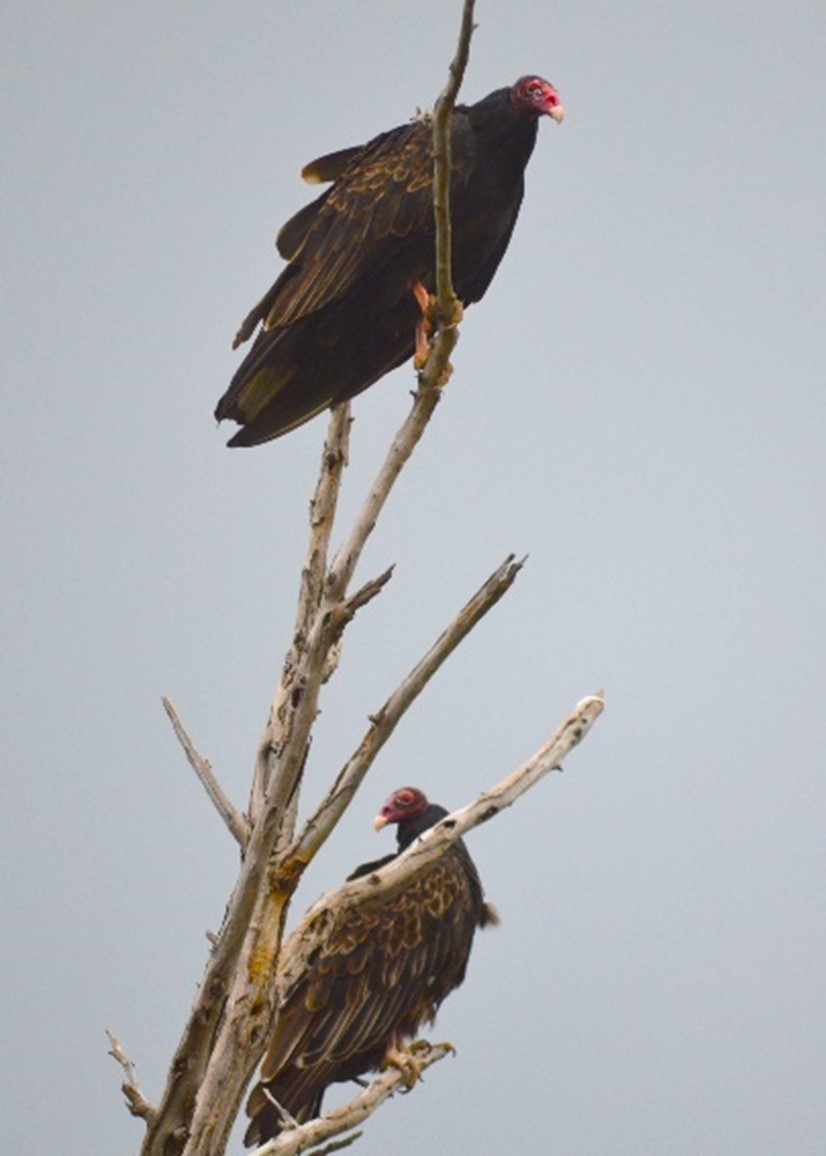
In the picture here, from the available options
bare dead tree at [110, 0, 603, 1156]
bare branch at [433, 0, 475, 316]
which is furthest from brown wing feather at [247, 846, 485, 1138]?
bare branch at [433, 0, 475, 316]

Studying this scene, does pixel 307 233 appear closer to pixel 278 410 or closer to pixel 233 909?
pixel 278 410

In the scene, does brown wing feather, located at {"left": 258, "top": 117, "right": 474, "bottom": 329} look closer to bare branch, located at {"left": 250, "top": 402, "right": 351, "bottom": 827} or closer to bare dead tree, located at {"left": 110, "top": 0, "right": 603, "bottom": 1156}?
bare branch, located at {"left": 250, "top": 402, "right": 351, "bottom": 827}

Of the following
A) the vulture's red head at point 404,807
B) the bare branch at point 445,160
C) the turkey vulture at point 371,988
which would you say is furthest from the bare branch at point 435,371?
the vulture's red head at point 404,807

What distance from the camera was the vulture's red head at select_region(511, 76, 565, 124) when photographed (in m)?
5.35

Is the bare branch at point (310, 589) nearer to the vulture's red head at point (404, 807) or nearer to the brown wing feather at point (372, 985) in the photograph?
the brown wing feather at point (372, 985)

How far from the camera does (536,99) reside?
537 cm

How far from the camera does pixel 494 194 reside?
5.24 metres

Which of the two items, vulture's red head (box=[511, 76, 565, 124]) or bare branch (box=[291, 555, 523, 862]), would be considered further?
vulture's red head (box=[511, 76, 565, 124])

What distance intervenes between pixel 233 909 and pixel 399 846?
138 inches

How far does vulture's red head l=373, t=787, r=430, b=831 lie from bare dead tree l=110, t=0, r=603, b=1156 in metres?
2.73

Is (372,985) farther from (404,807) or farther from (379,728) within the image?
(379,728)

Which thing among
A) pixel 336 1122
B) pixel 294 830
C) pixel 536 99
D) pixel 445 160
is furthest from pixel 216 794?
pixel 536 99

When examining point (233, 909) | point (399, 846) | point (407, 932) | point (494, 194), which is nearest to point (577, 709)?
point (233, 909)

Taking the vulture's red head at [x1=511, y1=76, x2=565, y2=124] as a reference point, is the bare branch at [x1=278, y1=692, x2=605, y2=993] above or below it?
below
